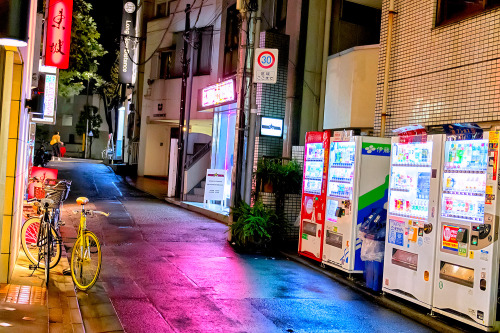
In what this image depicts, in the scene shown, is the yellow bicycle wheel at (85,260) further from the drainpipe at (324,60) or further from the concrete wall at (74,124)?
the concrete wall at (74,124)

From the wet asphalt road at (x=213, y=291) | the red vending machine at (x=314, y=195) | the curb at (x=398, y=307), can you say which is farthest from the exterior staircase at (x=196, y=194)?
the curb at (x=398, y=307)

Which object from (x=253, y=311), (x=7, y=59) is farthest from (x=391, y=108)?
(x=7, y=59)

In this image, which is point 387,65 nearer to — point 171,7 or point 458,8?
point 458,8

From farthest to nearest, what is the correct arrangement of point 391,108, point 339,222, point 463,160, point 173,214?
point 173,214 → point 391,108 → point 339,222 → point 463,160

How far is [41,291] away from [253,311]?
313cm

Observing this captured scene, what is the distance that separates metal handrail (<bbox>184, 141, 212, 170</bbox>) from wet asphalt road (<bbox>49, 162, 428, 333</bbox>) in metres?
7.54

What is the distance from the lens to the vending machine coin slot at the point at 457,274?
6797 millimetres

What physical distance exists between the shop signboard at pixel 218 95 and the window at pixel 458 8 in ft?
29.9

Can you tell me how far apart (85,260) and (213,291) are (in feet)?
6.91

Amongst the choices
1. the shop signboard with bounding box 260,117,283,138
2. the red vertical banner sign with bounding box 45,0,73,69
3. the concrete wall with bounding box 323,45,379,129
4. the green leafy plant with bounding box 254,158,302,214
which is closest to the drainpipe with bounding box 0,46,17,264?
the green leafy plant with bounding box 254,158,302,214

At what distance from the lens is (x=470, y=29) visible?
8.76 m

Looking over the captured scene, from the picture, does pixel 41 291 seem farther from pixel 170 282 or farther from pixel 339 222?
pixel 339 222

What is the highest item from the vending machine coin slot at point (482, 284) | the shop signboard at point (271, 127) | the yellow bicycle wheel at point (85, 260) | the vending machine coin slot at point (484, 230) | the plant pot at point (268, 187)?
the shop signboard at point (271, 127)

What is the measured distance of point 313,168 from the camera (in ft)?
36.1
